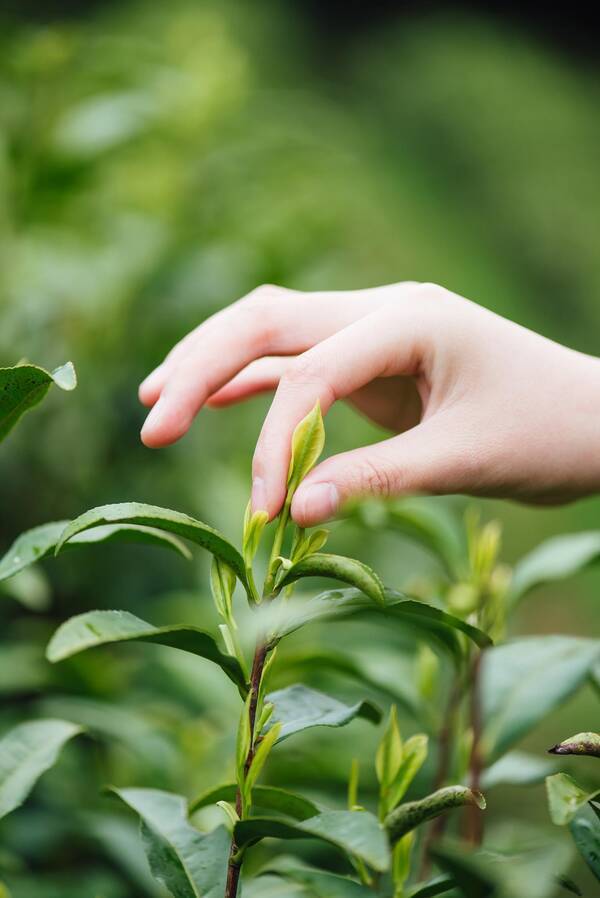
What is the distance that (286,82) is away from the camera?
7.38 meters

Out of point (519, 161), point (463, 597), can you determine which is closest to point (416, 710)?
point (463, 597)

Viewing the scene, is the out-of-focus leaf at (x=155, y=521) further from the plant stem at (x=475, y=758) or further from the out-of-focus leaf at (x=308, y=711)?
the plant stem at (x=475, y=758)

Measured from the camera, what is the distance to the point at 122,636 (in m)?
0.74

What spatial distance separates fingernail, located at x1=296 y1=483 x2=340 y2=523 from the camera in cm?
84

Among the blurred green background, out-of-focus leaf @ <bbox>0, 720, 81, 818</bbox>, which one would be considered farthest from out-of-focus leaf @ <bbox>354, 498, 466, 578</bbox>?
out-of-focus leaf @ <bbox>0, 720, 81, 818</bbox>

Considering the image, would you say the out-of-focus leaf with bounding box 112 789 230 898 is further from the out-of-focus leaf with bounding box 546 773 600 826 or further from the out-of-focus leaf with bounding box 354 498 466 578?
the out-of-focus leaf with bounding box 354 498 466 578

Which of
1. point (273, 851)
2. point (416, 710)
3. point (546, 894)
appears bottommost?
Answer: point (273, 851)

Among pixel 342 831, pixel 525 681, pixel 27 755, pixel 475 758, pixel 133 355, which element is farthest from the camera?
pixel 133 355

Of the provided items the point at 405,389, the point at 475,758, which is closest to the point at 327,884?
the point at 475,758

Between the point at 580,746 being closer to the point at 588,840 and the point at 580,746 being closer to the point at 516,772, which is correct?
the point at 588,840

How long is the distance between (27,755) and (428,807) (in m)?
0.40

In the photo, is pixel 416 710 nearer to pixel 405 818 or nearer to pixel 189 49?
pixel 405 818

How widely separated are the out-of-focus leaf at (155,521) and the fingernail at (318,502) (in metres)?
0.08

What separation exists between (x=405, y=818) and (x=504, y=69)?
7.88 m
